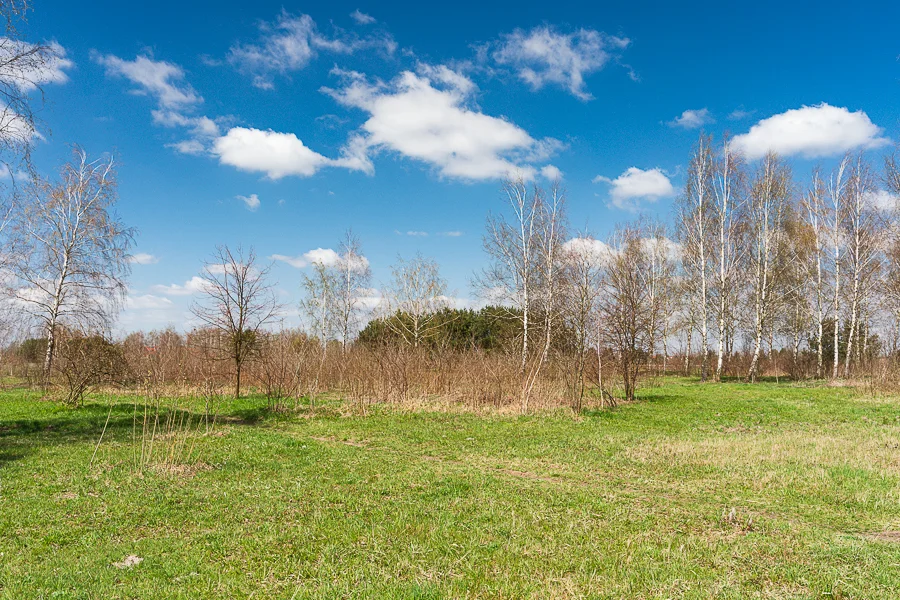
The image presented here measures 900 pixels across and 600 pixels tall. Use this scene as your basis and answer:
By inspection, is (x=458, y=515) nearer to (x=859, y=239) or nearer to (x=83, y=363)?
(x=83, y=363)

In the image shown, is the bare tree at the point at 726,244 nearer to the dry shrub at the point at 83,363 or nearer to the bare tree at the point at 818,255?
the bare tree at the point at 818,255

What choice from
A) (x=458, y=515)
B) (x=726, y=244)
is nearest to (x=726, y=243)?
(x=726, y=244)

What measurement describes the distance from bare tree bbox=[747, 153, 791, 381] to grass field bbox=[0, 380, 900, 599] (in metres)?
19.6

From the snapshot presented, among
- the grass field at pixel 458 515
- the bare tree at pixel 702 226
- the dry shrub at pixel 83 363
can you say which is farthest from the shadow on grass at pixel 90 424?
the bare tree at pixel 702 226

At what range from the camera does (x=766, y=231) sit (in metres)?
30.0

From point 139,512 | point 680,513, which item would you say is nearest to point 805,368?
point 680,513

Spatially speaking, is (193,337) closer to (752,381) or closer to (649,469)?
(649,469)

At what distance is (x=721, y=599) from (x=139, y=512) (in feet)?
19.8

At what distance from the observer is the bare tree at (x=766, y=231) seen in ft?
99.1

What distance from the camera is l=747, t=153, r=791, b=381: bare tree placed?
30203mm

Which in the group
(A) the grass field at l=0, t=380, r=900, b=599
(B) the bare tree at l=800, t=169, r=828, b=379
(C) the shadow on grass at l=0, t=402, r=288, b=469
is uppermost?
(B) the bare tree at l=800, t=169, r=828, b=379

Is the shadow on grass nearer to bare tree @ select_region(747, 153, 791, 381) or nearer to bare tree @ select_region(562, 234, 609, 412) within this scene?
bare tree @ select_region(562, 234, 609, 412)

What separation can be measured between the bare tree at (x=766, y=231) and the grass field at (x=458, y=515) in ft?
64.3

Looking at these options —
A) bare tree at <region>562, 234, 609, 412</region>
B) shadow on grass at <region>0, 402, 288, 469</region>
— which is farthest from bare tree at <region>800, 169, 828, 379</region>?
shadow on grass at <region>0, 402, 288, 469</region>
